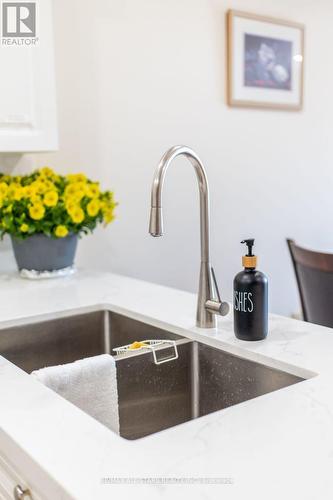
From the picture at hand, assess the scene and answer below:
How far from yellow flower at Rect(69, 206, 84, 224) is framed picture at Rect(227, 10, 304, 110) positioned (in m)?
1.10

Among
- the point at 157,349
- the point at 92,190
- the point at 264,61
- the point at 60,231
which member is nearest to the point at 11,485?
the point at 157,349

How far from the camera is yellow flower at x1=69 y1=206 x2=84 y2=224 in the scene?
1.83m

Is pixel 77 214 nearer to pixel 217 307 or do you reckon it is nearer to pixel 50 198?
pixel 50 198

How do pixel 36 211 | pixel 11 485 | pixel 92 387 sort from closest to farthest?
pixel 11 485
pixel 92 387
pixel 36 211

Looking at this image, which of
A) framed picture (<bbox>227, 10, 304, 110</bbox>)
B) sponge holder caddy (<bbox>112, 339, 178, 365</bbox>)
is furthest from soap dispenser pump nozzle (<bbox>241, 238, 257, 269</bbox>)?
framed picture (<bbox>227, 10, 304, 110</bbox>)

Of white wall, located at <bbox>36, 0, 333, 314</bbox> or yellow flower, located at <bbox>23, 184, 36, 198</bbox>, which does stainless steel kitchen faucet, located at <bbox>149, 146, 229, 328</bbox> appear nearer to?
yellow flower, located at <bbox>23, 184, 36, 198</bbox>

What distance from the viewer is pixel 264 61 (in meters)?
2.69

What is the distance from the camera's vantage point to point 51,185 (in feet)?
6.03

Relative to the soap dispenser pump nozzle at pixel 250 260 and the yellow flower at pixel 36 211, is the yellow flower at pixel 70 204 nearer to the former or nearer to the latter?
the yellow flower at pixel 36 211

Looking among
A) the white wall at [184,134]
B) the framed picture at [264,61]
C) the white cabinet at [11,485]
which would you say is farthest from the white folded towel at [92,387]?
the framed picture at [264,61]

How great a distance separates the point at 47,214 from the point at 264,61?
4.77 ft

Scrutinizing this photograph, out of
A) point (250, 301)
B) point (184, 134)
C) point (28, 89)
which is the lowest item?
point (250, 301)

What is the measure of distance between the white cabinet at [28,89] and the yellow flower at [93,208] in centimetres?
24

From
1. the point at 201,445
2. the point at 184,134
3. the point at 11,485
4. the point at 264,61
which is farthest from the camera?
the point at 264,61
